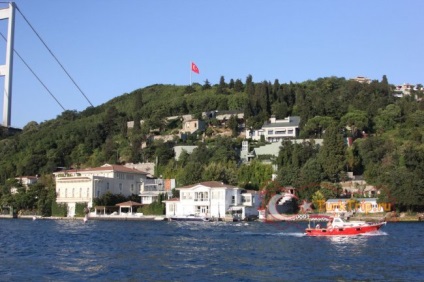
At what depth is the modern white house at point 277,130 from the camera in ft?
197

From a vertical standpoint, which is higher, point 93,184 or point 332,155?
point 332,155

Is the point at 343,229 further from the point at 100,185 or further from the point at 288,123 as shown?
the point at 288,123

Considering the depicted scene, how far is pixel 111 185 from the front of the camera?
5203 centimetres

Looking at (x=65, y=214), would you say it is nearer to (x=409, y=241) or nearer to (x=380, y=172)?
(x=380, y=172)

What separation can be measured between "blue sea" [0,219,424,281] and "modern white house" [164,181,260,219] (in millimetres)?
17572

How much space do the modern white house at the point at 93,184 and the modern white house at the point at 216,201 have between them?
766 centimetres

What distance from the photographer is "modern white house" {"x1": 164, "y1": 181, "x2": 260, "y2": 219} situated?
148 ft

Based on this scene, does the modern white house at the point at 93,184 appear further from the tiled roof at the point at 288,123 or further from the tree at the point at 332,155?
the tree at the point at 332,155

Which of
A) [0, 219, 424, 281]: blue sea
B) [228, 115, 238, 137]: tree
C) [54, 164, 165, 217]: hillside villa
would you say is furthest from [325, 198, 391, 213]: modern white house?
[228, 115, 238, 137]: tree

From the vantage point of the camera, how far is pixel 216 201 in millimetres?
45469

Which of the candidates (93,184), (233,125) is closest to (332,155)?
(233,125)

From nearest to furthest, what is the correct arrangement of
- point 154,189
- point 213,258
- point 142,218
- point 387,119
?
point 213,258 < point 142,218 < point 154,189 < point 387,119

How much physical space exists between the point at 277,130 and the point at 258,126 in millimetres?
3472

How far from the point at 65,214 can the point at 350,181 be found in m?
25.1
